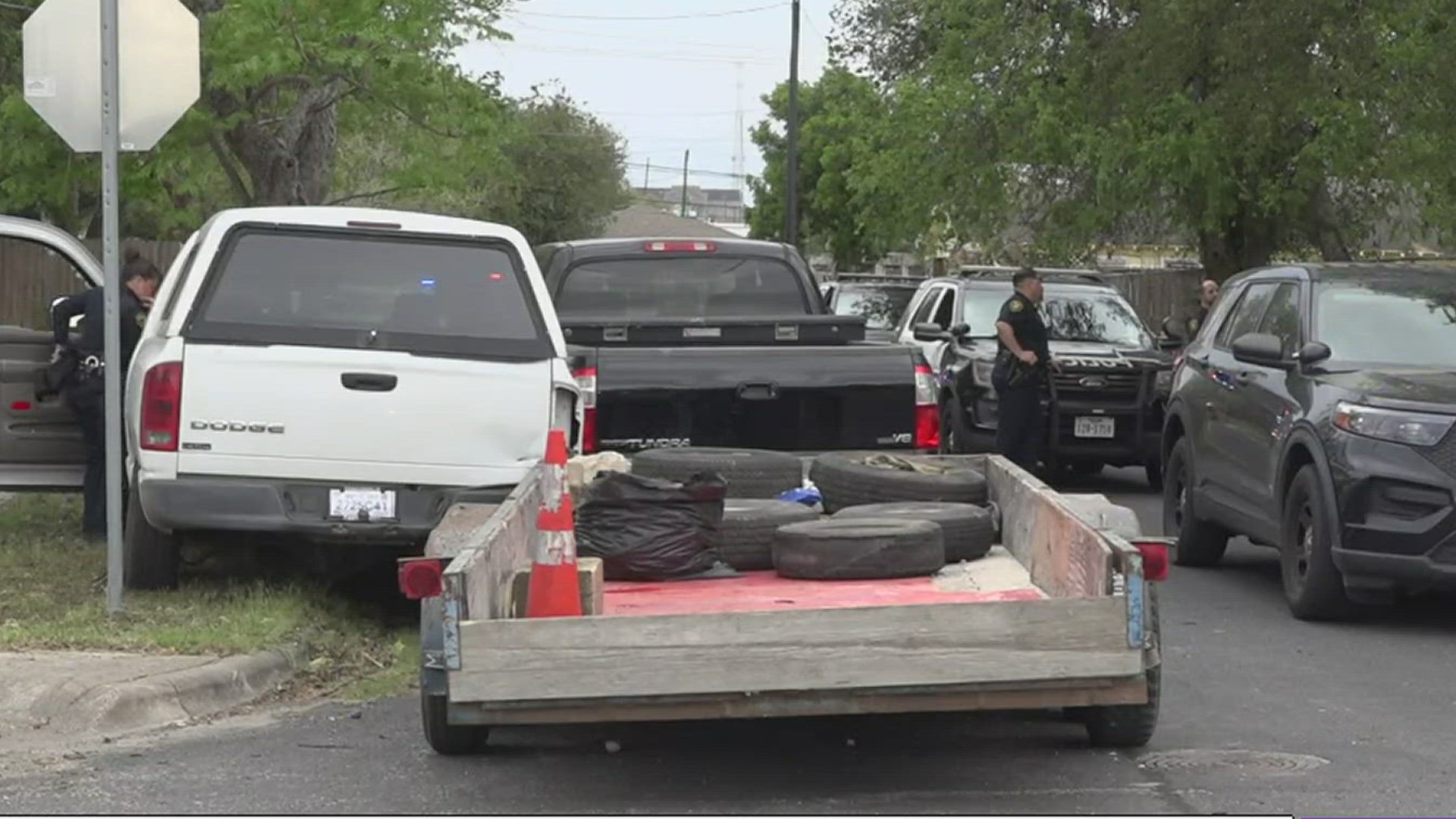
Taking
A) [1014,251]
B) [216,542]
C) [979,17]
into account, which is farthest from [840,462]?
[1014,251]

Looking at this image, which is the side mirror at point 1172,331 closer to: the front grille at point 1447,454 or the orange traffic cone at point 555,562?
the front grille at point 1447,454

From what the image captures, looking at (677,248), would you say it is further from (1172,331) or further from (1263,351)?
(1172,331)

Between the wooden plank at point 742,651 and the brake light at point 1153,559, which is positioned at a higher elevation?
the brake light at point 1153,559

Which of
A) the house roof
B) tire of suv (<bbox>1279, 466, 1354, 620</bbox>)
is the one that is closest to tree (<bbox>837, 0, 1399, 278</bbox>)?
tire of suv (<bbox>1279, 466, 1354, 620</bbox>)

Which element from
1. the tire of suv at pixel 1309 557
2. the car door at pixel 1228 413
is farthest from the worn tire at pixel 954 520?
the car door at pixel 1228 413

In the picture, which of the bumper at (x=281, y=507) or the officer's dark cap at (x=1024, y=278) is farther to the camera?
the officer's dark cap at (x=1024, y=278)

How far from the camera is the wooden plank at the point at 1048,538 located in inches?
274

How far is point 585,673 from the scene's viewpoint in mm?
6320

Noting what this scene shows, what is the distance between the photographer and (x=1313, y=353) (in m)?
11.2

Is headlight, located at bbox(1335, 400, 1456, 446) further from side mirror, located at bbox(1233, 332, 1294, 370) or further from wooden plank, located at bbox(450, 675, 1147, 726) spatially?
wooden plank, located at bbox(450, 675, 1147, 726)

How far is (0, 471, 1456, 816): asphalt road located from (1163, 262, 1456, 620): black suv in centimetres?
131

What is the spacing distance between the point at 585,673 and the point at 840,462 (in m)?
3.32

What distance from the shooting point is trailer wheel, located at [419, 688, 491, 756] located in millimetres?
7457

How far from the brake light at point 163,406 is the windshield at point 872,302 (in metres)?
16.5
